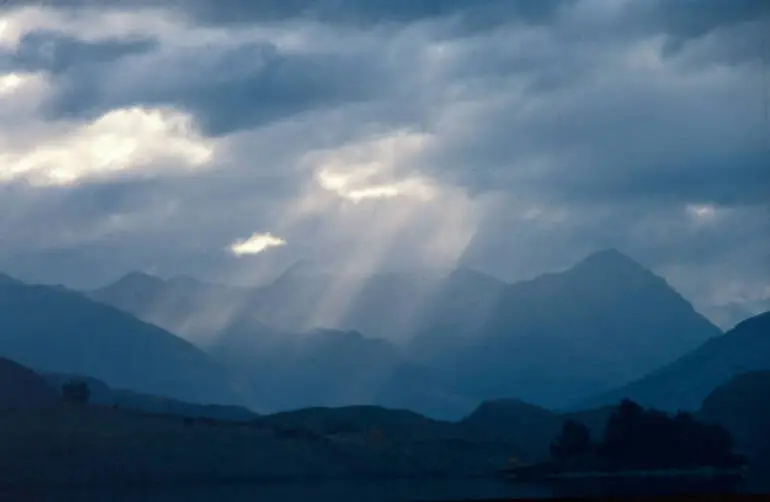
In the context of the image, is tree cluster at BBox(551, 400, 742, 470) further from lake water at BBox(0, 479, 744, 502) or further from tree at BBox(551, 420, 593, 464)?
lake water at BBox(0, 479, 744, 502)

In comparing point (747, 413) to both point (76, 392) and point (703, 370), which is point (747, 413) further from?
point (76, 392)

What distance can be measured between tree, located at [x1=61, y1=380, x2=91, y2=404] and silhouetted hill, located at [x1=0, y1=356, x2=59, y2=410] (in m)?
0.10

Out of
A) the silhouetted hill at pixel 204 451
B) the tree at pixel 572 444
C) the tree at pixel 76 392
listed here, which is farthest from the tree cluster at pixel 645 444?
the tree at pixel 76 392

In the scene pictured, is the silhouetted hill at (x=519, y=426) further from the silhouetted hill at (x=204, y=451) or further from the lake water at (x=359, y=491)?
the lake water at (x=359, y=491)

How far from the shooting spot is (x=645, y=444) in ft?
42.4

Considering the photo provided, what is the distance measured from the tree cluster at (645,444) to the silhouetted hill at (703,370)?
179mm

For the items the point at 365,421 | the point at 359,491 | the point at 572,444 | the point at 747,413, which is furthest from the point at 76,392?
the point at 747,413

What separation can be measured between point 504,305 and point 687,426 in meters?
2.39

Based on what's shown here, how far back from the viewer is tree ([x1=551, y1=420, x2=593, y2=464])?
12.9 m

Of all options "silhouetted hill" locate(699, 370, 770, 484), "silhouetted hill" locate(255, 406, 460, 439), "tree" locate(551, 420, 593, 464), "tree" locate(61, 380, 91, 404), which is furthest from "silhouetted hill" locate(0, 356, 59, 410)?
"silhouetted hill" locate(699, 370, 770, 484)

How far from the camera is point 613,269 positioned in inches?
528

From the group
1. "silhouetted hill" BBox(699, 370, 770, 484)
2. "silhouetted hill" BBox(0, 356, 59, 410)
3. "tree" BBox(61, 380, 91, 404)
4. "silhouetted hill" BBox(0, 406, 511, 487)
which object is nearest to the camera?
"silhouetted hill" BBox(0, 406, 511, 487)

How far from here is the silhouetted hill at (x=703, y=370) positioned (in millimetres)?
13180

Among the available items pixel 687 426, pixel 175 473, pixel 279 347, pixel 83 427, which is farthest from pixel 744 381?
pixel 83 427
